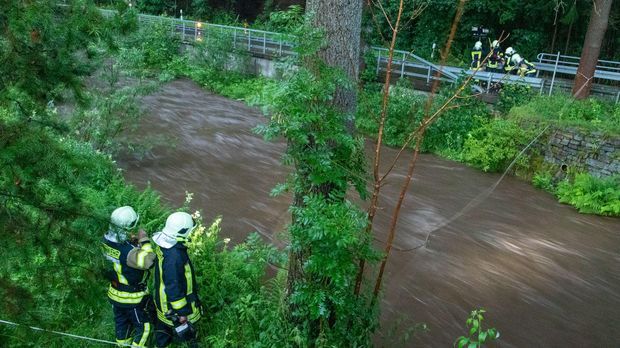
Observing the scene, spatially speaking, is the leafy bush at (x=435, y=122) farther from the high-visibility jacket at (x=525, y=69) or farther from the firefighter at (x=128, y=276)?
the firefighter at (x=128, y=276)

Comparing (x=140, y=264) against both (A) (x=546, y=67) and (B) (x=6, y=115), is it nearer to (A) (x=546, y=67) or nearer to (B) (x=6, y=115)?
(B) (x=6, y=115)

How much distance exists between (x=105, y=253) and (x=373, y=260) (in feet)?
8.17

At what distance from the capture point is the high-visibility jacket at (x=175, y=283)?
15.4ft

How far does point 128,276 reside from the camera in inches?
197

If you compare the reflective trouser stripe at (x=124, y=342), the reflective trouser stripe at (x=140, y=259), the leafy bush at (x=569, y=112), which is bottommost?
the reflective trouser stripe at (x=124, y=342)

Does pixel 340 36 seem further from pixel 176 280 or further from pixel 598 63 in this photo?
pixel 598 63

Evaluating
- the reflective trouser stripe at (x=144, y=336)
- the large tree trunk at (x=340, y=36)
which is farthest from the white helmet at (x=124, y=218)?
the large tree trunk at (x=340, y=36)

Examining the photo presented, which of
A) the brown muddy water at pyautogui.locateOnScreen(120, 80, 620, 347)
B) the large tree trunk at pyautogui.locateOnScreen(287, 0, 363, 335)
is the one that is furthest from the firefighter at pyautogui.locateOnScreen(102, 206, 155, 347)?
the brown muddy water at pyautogui.locateOnScreen(120, 80, 620, 347)

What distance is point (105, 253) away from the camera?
4883 mm

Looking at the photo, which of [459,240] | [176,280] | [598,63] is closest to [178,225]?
[176,280]

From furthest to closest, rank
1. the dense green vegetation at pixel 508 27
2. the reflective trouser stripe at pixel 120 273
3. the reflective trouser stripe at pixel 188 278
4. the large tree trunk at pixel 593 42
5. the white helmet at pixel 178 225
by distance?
1. the dense green vegetation at pixel 508 27
2. the large tree trunk at pixel 593 42
3. the reflective trouser stripe at pixel 120 273
4. the reflective trouser stripe at pixel 188 278
5. the white helmet at pixel 178 225

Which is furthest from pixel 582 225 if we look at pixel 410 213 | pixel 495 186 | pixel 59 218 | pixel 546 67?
pixel 59 218

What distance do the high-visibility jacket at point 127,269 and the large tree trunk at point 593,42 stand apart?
466 inches

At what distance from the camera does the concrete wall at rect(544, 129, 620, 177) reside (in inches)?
438
